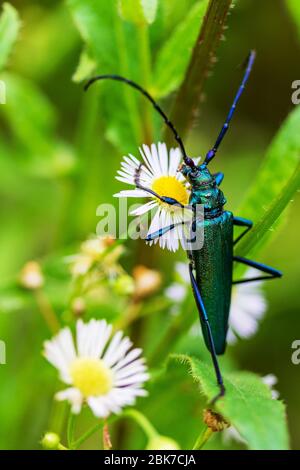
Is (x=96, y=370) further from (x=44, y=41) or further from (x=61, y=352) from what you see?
(x=44, y=41)

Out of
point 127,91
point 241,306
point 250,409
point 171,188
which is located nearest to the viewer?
point 250,409

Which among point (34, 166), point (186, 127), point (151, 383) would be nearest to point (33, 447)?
point (151, 383)

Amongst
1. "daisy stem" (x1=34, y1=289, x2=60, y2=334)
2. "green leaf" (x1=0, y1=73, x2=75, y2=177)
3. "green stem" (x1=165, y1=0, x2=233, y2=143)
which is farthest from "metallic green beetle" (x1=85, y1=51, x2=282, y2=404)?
"green leaf" (x1=0, y1=73, x2=75, y2=177)

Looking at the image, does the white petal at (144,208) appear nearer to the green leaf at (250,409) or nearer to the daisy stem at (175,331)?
the green leaf at (250,409)

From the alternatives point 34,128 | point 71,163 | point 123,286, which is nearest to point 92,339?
point 123,286

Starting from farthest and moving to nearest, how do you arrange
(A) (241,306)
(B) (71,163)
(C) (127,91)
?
(B) (71,163) < (A) (241,306) < (C) (127,91)

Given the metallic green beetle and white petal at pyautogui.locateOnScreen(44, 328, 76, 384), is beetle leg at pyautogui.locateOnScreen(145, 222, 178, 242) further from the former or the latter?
white petal at pyautogui.locateOnScreen(44, 328, 76, 384)
